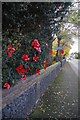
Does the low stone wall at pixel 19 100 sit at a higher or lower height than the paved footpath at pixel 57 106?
higher

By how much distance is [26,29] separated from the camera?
22.9ft

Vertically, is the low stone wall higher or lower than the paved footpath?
higher

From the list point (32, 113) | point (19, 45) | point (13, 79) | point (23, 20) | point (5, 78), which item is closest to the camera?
point (5, 78)

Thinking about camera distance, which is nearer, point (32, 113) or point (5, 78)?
point (5, 78)

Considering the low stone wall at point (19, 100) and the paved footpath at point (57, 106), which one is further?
the paved footpath at point (57, 106)

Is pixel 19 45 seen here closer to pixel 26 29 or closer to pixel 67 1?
pixel 26 29

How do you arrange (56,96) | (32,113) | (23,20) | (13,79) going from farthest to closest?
(56,96), (32,113), (23,20), (13,79)

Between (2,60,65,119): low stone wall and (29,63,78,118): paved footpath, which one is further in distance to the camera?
(29,63,78,118): paved footpath

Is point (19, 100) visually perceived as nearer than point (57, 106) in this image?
Yes

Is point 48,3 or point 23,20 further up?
point 48,3

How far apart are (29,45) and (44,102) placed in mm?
2341

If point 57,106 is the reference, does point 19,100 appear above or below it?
above

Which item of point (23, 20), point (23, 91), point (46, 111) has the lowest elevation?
point (46, 111)

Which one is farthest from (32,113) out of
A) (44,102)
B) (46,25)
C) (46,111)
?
(46,25)
